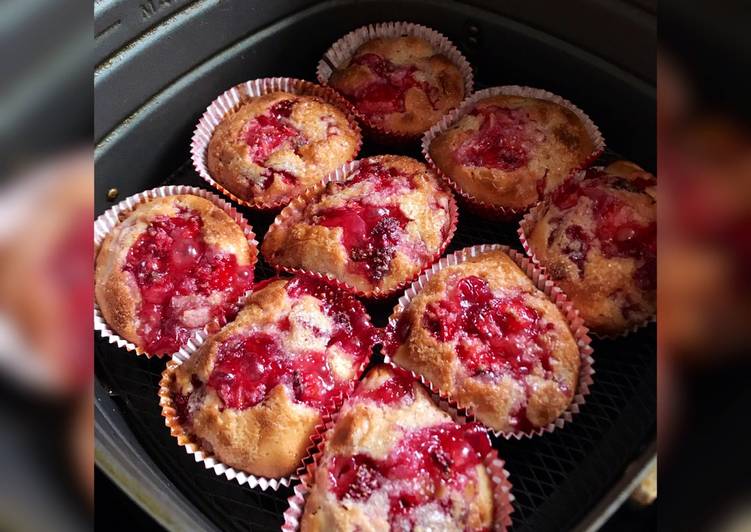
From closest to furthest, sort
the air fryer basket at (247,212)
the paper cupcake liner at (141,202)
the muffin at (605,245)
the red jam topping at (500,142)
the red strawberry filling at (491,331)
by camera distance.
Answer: the air fryer basket at (247,212) < the red strawberry filling at (491,331) < the muffin at (605,245) < the paper cupcake liner at (141,202) < the red jam topping at (500,142)

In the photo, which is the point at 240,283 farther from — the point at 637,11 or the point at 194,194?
the point at 637,11

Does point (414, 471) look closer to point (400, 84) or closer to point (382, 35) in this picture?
point (400, 84)

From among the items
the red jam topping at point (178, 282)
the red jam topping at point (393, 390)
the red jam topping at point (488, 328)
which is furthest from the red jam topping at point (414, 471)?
the red jam topping at point (178, 282)

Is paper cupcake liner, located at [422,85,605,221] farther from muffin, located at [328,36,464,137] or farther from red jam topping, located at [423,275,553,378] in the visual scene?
red jam topping, located at [423,275,553,378]

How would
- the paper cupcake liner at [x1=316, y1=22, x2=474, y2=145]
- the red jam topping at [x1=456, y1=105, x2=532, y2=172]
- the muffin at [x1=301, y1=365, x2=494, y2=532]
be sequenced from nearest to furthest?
the muffin at [x1=301, y1=365, x2=494, y2=532] < the red jam topping at [x1=456, y1=105, x2=532, y2=172] < the paper cupcake liner at [x1=316, y1=22, x2=474, y2=145]

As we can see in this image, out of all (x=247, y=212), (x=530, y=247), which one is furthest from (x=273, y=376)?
(x=530, y=247)

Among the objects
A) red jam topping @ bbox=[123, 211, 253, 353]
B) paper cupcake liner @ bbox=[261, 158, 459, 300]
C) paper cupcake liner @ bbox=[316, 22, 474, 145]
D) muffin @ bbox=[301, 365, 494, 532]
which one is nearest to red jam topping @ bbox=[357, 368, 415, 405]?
muffin @ bbox=[301, 365, 494, 532]

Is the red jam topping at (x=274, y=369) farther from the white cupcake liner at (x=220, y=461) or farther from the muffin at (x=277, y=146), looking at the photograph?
the muffin at (x=277, y=146)

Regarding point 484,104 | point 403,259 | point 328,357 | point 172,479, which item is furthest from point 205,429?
point 484,104
